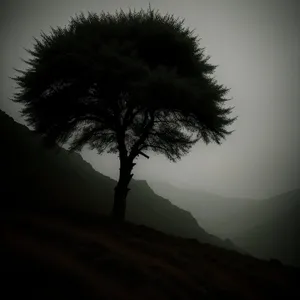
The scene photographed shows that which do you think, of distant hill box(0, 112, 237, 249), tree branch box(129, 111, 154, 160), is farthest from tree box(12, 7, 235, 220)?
distant hill box(0, 112, 237, 249)

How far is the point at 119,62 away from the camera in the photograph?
36.0 ft

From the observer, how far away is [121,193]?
42.1ft

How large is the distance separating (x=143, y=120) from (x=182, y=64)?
3.71m

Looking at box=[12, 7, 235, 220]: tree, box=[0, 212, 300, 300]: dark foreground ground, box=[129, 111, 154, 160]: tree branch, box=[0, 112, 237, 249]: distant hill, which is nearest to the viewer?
box=[0, 212, 300, 300]: dark foreground ground

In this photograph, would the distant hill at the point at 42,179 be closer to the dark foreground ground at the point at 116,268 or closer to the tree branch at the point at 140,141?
the tree branch at the point at 140,141

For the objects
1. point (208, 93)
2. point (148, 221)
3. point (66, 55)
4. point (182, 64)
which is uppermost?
point (182, 64)

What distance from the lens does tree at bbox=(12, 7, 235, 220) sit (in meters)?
11.1

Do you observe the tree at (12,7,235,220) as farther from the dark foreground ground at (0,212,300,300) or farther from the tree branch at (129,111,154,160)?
the dark foreground ground at (0,212,300,300)

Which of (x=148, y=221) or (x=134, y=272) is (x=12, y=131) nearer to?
(x=134, y=272)

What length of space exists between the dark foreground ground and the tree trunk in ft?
8.44

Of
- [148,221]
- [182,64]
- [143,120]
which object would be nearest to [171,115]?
[143,120]

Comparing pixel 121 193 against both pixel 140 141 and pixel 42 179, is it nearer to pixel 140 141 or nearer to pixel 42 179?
pixel 140 141

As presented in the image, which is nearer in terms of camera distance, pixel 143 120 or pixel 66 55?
pixel 66 55

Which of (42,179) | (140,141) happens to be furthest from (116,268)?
(42,179)
